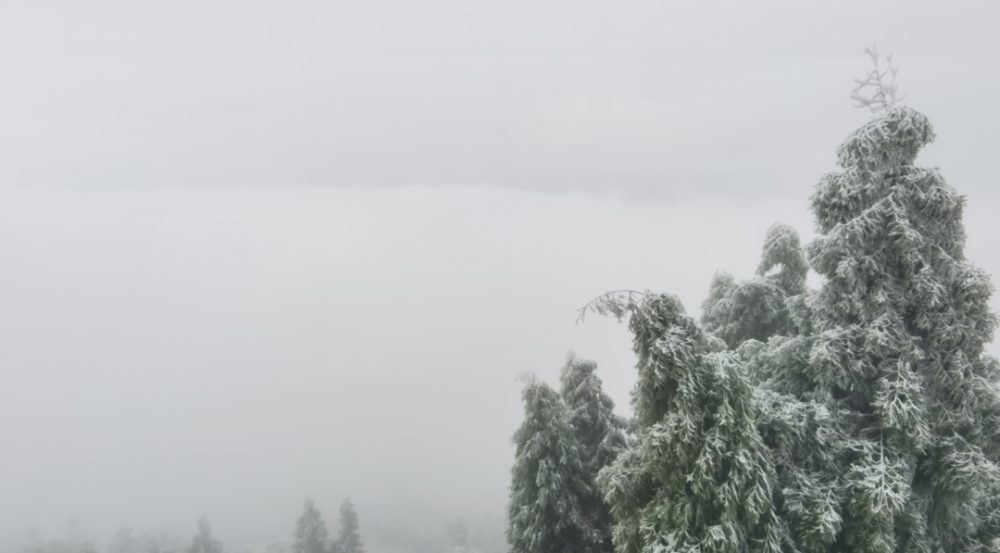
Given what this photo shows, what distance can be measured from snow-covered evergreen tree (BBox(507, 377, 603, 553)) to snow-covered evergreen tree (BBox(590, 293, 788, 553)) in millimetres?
7040

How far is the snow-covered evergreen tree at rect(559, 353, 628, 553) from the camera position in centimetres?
1830

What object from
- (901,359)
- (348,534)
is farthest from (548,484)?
(348,534)

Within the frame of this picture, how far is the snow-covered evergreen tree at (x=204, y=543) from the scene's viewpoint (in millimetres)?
52781

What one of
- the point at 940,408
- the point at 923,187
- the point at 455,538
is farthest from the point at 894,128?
the point at 455,538

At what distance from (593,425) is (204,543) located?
5090 cm

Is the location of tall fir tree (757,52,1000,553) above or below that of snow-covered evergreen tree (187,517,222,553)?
above

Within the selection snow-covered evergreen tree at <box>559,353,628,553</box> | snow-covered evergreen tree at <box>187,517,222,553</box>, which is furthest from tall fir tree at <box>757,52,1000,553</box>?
snow-covered evergreen tree at <box>187,517,222,553</box>

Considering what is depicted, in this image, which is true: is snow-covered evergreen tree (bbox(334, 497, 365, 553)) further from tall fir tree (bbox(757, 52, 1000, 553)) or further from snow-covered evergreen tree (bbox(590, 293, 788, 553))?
tall fir tree (bbox(757, 52, 1000, 553))

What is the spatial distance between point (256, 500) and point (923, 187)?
3608 inches

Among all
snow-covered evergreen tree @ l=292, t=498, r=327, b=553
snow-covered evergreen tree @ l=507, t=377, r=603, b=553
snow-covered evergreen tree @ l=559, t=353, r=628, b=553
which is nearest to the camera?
snow-covered evergreen tree @ l=507, t=377, r=603, b=553

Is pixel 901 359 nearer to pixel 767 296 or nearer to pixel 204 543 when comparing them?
pixel 767 296

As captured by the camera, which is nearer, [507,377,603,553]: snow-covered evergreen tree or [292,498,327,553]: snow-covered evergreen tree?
[507,377,603,553]: snow-covered evergreen tree

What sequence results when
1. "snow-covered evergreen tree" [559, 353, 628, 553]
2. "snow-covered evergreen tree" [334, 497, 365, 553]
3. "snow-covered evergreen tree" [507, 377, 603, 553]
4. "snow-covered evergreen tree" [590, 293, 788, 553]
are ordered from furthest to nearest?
"snow-covered evergreen tree" [334, 497, 365, 553], "snow-covered evergreen tree" [559, 353, 628, 553], "snow-covered evergreen tree" [507, 377, 603, 553], "snow-covered evergreen tree" [590, 293, 788, 553]

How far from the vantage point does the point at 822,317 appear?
1144cm
